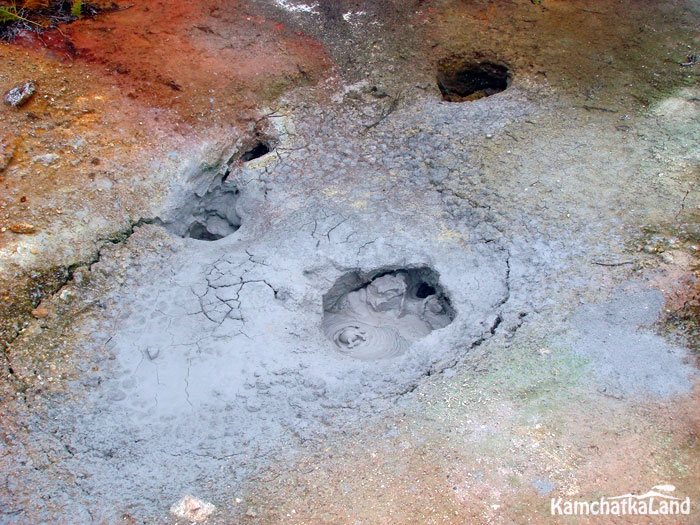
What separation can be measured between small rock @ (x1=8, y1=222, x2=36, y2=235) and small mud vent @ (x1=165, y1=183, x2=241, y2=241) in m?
1.04

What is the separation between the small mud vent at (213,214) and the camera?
446cm

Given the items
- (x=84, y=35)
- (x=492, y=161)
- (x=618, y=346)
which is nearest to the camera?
(x=618, y=346)

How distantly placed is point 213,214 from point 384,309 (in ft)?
5.36

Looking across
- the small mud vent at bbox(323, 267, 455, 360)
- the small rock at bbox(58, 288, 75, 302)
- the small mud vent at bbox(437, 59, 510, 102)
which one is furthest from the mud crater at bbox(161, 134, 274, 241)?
the small mud vent at bbox(437, 59, 510, 102)

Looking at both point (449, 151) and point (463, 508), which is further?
point (449, 151)

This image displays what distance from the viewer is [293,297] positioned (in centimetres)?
373

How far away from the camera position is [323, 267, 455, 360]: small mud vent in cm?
383

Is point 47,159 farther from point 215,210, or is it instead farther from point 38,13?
point 38,13

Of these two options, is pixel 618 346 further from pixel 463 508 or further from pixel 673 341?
pixel 463 508

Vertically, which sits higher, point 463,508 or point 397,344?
point 463,508

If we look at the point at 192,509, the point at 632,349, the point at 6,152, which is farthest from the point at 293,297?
the point at 6,152

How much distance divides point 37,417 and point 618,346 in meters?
3.28

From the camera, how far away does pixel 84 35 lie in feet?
16.9

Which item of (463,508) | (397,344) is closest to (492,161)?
(397,344)
